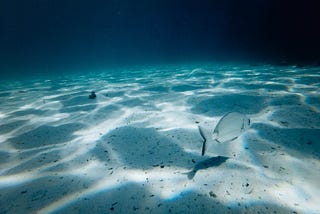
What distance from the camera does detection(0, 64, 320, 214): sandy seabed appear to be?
1.86 metres

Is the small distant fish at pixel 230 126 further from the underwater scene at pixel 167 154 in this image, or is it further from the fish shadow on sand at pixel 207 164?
the fish shadow on sand at pixel 207 164

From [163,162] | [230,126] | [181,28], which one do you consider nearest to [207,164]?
[163,162]

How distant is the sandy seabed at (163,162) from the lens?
6.09 ft

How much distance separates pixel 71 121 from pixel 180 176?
3016 mm

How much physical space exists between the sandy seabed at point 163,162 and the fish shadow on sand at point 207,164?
0.04 feet

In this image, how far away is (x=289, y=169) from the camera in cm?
222

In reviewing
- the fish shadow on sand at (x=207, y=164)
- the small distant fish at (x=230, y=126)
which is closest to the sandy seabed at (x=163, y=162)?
the fish shadow on sand at (x=207, y=164)

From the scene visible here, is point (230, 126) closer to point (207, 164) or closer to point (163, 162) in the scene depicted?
point (207, 164)

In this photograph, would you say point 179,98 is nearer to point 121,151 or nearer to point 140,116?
point 140,116

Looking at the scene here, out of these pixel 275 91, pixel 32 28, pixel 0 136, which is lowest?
pixel 0 136

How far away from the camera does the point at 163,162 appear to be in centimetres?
250

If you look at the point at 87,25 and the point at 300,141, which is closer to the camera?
the point at 300,141

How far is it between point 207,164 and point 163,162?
55 centimetres

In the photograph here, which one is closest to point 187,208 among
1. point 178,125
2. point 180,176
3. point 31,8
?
point 180,176
